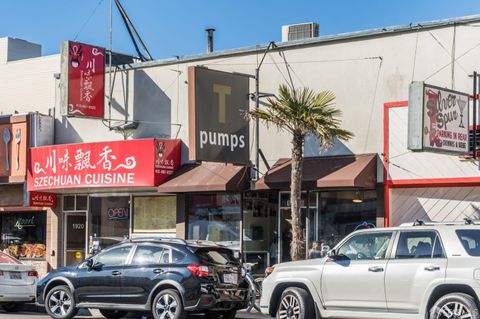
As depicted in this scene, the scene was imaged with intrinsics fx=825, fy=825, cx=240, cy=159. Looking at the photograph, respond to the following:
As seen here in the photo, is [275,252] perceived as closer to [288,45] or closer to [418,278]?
[288,45]

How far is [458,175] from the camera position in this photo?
18.0 meters

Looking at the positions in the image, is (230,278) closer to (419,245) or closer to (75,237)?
(419,245)

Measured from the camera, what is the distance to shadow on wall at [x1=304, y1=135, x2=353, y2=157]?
19.8 meters

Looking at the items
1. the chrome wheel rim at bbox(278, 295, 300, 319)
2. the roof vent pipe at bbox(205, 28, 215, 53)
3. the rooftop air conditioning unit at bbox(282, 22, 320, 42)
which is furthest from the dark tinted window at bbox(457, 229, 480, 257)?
the roof vent pipe at bbox(205, 28, 215, 53)

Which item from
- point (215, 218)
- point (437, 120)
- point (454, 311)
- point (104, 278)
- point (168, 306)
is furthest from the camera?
point (215, 218)

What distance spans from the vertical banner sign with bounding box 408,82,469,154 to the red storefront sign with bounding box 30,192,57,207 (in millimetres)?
13152

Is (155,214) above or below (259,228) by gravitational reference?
above

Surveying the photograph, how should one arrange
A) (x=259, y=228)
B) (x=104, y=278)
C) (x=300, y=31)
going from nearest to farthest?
(x=104, y=278) < (x=259, y=228) < (x=300, y=31)

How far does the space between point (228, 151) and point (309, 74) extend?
112 inches

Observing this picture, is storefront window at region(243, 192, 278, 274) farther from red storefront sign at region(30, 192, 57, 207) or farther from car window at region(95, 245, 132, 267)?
red storefront sign at region(30, 192, 57, 207)

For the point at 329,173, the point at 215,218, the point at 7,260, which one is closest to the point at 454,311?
the point at 329,173

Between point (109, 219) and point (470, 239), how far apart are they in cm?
1505

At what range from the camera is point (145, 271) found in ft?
49.9

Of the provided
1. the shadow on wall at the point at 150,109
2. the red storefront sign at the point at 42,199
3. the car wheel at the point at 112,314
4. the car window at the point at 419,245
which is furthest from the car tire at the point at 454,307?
the red storefront sign at the point at 42,199
